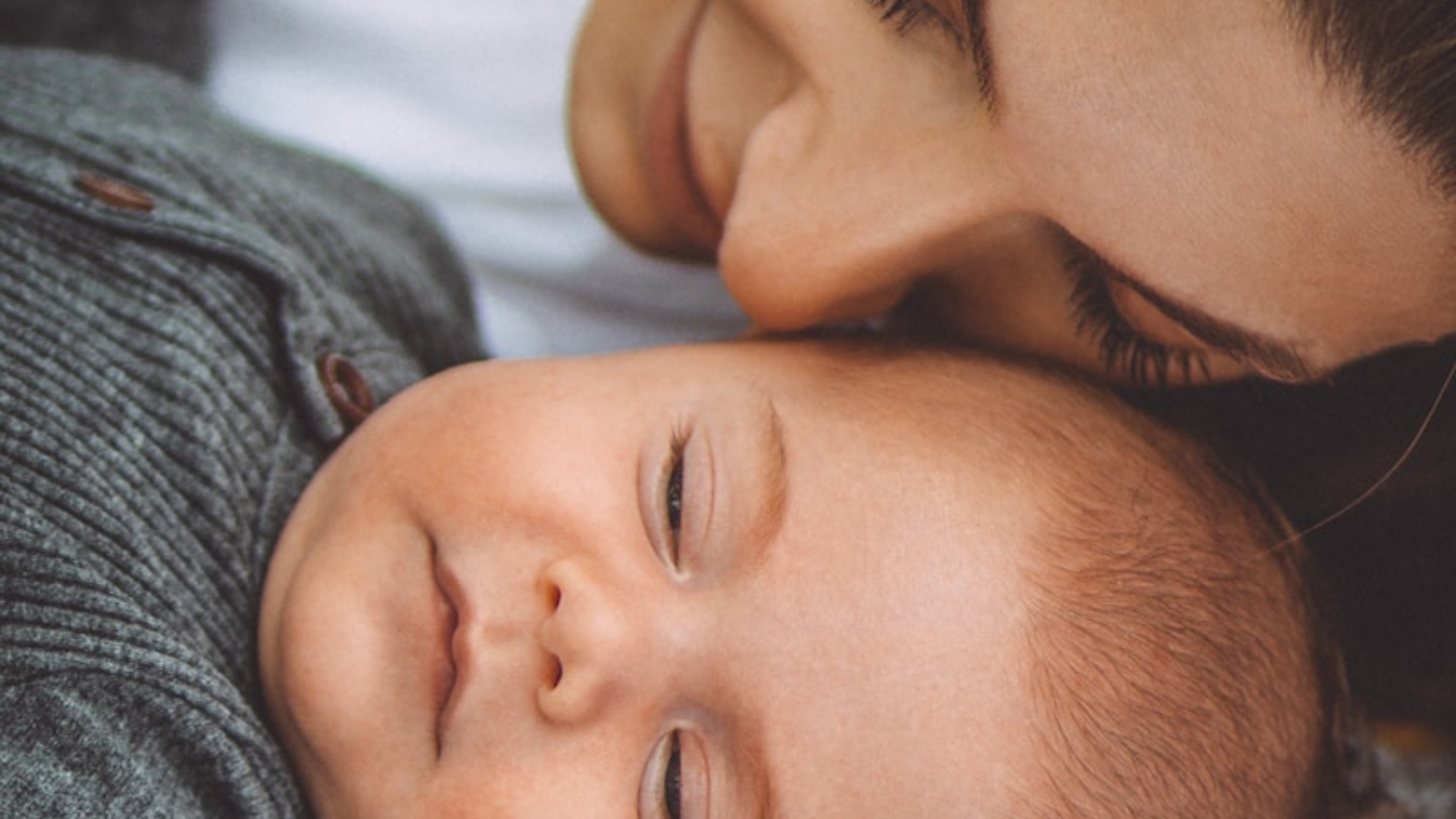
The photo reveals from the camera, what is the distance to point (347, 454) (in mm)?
1007

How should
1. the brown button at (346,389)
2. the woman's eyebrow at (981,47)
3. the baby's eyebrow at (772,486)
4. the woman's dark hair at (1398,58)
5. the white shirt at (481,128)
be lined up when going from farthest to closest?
1. the white shirt at (481,128)
2. the brown button at (346,389)
3. the baby's eyebrow at (772,486)
4. the woman's eyebrow at (981,47)
5. the woman's dark hair at (1398,58)

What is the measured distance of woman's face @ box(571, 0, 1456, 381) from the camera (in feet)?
2.49

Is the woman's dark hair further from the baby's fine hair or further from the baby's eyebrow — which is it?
the baby's eyebrow

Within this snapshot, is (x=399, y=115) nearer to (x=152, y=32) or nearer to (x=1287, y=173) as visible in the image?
(x=152, y=32)

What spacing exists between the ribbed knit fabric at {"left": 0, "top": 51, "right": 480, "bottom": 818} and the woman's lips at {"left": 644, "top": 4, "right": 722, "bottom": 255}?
0.30 m

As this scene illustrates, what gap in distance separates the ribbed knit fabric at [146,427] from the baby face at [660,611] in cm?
7

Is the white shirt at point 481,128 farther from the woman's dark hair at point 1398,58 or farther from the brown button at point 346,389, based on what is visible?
the woman's dark hair at point 1398,58

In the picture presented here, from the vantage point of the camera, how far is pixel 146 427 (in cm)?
91

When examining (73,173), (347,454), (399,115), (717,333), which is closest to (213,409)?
(347,454)

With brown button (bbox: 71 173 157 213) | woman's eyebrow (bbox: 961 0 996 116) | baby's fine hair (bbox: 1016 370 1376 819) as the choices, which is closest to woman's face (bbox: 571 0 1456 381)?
woman's eyebrow (bbox: 961 0 996 116)

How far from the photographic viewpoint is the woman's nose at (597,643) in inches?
33.9

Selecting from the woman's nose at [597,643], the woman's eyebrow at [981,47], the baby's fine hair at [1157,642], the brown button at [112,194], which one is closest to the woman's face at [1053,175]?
the woman's eyebrow at [981,47]

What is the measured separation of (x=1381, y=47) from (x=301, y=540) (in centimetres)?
82

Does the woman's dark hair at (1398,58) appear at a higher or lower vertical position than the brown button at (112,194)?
higher
